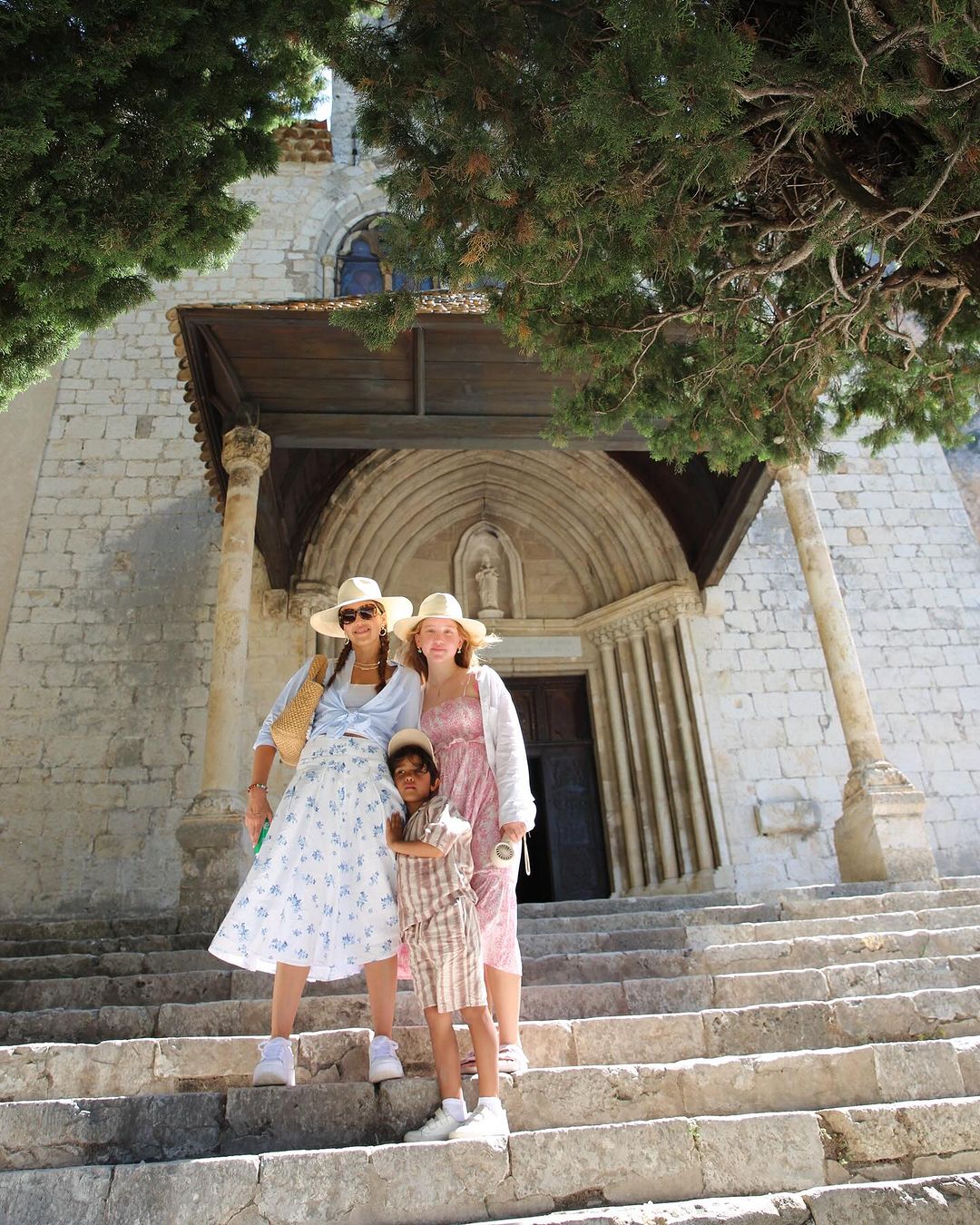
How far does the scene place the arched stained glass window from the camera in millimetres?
10859

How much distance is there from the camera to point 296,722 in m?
3.23

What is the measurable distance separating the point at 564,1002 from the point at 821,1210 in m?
1.47

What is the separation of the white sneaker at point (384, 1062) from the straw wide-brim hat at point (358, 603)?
4.48 ft

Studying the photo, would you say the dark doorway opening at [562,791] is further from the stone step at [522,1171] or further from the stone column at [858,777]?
the stone step at [522,1171]

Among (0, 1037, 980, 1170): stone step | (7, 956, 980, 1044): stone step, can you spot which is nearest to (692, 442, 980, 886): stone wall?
(7, 956, 980, 1044): stone step

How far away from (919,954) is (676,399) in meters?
2.83

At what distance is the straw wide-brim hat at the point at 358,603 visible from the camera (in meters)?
3.39

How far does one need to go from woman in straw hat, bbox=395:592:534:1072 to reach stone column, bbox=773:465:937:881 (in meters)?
3.41

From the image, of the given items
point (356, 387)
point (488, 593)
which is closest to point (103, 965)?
point (356, 387)

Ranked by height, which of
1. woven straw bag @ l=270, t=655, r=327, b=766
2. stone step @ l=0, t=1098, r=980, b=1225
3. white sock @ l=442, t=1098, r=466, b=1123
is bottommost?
stone step @ l=0, t=1098, r=980, b=1225

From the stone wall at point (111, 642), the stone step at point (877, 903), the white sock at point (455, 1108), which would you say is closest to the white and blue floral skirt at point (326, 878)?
the white sock at point (455, 1108)

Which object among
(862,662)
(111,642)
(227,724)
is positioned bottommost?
(227,724)

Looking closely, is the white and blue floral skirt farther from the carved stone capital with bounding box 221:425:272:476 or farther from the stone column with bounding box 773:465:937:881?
the carved stone capital with bounding box 221:425:272:476

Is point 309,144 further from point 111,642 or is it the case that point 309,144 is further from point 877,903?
point 877,903
